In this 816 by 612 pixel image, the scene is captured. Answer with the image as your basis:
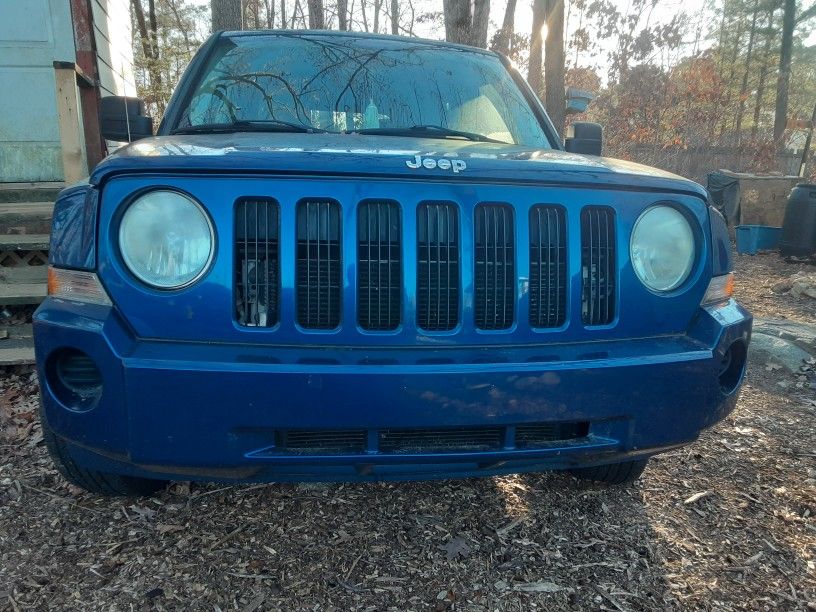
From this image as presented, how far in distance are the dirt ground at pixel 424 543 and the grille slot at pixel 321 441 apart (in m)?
0.52

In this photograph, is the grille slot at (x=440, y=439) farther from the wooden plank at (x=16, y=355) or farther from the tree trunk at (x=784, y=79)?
the tree trunk at (x=784, y=79)

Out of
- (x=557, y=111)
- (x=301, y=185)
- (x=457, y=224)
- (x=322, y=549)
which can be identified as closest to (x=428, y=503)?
(x=322, y=549)

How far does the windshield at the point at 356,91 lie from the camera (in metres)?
2.69

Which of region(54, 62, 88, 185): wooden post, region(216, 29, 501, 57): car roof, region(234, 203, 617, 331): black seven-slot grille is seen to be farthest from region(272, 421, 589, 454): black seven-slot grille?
region(54, 62, 88, 185): wooden post

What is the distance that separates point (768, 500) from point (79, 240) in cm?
275

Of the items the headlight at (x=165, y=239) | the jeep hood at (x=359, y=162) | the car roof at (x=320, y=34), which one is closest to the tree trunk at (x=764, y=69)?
the car roof at (x=320, y=34)

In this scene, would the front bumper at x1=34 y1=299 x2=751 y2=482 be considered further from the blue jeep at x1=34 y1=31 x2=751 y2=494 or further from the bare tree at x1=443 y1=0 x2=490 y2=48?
the bare tree at x1=443 y1=0 x2=490 y2=48

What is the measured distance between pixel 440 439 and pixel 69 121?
12.6 ft

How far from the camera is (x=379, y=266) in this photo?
5.57 ft

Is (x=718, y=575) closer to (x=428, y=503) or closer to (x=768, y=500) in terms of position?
(x=768, y=500)

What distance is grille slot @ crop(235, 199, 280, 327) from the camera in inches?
65.1

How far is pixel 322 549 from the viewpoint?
206cm

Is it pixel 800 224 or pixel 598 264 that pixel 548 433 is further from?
pixel 800 224

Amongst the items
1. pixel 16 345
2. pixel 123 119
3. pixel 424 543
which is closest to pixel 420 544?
pixel 424 543
